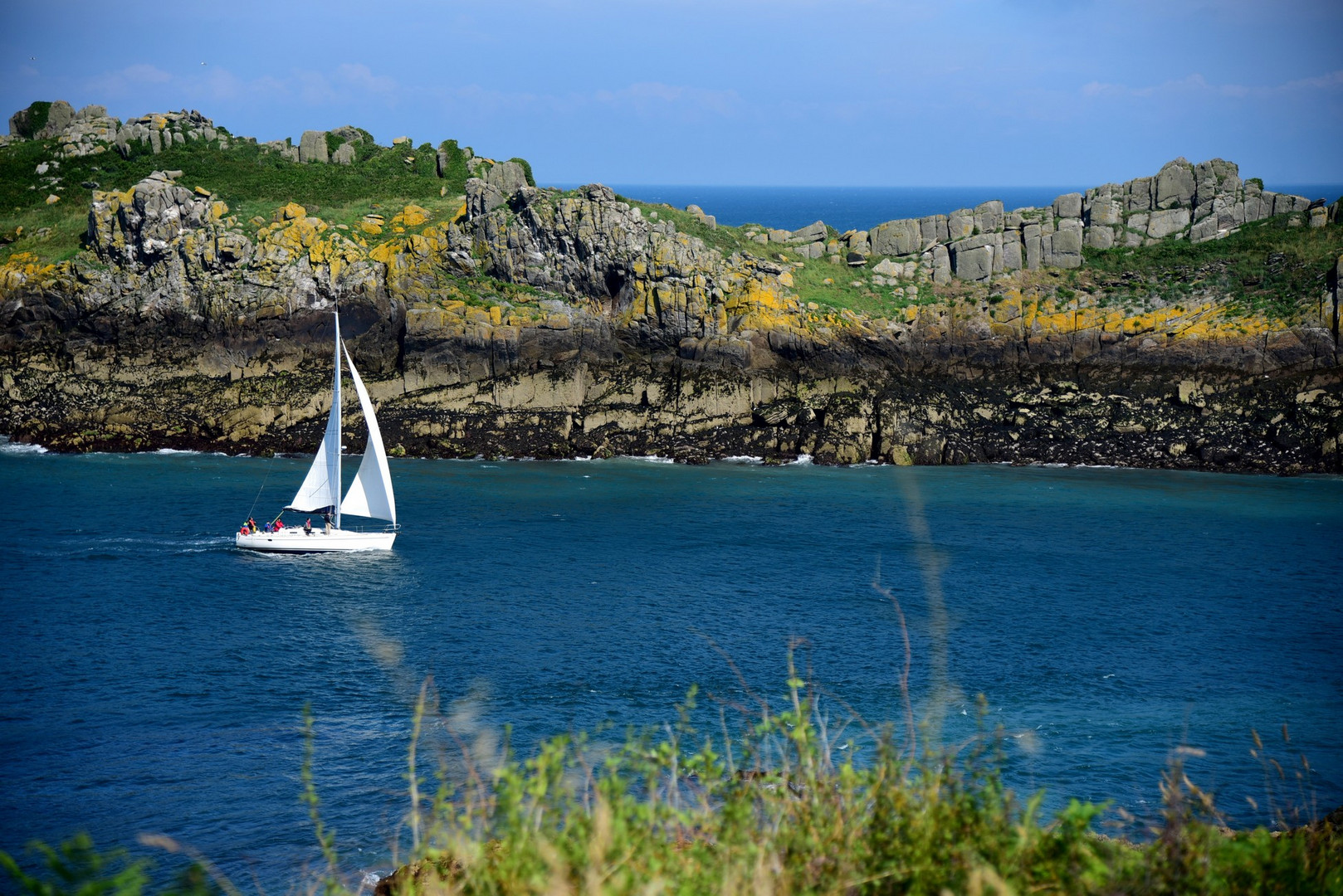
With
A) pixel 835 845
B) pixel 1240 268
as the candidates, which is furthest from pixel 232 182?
pixel 835 845

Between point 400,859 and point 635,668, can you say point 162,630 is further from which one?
point 400,859

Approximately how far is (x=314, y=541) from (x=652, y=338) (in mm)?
27345

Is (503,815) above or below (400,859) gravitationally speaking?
above

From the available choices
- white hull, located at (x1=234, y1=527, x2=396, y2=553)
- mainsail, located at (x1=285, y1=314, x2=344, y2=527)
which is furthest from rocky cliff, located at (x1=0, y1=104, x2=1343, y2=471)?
white hull, located at (x1=234, y1=527, x2=396, y2=553)

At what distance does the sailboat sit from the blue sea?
1.04m

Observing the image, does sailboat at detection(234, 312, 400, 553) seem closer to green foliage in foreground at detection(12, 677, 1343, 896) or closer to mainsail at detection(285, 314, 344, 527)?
mainsail at detection(285, 314, 344, 527)

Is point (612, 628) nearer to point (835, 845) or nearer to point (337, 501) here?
point (337, 501)

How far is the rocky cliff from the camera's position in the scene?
6325cm

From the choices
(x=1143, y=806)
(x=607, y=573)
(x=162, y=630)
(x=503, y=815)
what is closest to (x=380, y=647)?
Result: (x=162, y=630)

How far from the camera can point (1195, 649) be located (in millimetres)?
34375

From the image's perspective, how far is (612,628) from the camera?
117 ft

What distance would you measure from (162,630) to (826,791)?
30195 mm

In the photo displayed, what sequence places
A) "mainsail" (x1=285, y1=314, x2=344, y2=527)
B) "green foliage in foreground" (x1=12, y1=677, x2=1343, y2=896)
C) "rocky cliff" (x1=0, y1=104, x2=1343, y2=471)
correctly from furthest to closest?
1. "rocky cliff" (x1=0, y1=104, x2=1343, y2=471)
2. "mainsail" (x1=285, y1=314, x2=344, y2=527)
3. "green foliage in foreground" (x1=12, y1=677, x2=1343, y2=896)

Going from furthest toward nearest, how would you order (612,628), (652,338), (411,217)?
(411,217), (652,338), (612,628)
